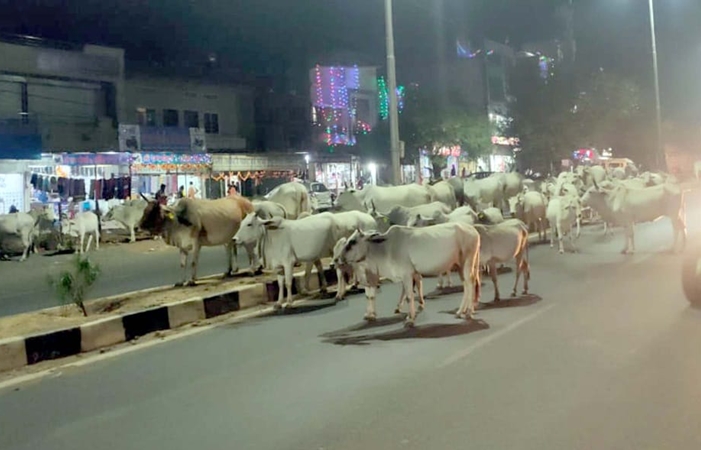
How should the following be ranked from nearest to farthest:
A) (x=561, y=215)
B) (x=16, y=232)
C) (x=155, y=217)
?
(x=155, y=217)
(x=561, y=215)
(x=16, y=232)

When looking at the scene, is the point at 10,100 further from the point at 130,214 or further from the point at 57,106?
the point at 130,214

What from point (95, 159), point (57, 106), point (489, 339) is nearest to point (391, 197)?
point (489, 339)

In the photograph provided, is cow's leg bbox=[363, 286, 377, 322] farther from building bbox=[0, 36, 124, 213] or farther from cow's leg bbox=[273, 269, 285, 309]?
building bbox=[0, 36, 124, 213]

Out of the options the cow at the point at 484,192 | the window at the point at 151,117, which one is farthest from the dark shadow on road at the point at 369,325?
the window at the point at 151,117

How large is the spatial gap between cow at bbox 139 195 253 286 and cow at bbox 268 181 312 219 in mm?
2791

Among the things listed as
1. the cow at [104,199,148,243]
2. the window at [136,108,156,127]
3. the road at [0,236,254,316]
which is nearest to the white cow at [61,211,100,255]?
the road at [0,236,254,316]

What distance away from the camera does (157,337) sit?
10992mm

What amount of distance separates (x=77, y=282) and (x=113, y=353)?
81.3 inches

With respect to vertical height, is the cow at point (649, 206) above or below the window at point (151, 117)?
below

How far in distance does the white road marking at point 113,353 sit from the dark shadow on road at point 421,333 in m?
2.29

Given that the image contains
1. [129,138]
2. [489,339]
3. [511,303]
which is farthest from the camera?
[129,138]

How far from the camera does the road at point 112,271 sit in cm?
1462

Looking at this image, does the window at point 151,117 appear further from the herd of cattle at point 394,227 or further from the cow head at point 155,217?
the cow head at point 155,217

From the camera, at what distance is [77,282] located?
460 inches
